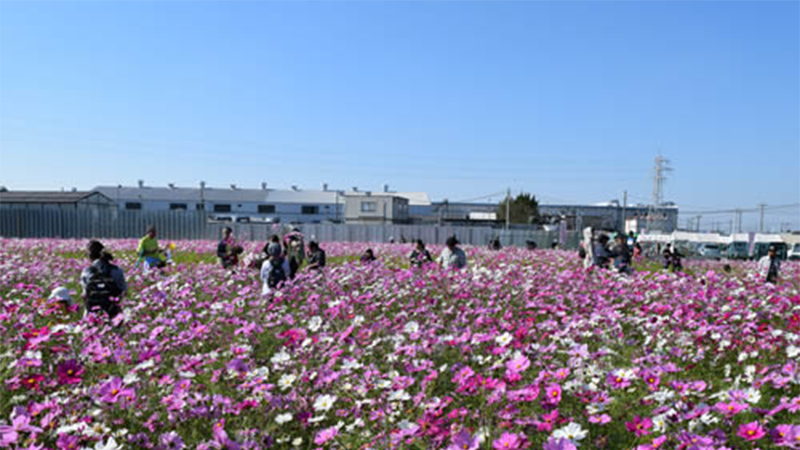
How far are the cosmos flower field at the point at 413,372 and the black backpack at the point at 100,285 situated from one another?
582mm

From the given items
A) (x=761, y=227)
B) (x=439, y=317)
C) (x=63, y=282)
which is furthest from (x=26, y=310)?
(x=761, y=227)

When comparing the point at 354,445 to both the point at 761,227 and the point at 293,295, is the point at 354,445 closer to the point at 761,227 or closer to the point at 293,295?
the point at 293,295

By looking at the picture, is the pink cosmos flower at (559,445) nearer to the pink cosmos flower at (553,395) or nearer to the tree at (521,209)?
the pink cosmos flower at (553,395)

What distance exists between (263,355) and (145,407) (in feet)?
7.55

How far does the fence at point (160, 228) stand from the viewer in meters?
31.0

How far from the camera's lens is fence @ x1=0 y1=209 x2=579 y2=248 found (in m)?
31.0

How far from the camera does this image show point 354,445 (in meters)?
3.57

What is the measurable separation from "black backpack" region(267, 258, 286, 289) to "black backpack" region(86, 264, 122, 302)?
8.21 ft

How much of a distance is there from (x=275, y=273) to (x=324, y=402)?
237 inches

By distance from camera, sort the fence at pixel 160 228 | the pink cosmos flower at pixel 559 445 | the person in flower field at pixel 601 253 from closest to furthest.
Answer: the pink cosmos flower at pixel 559 445 → the person in flower field at pixel 601 253 → the fence at pixel 160 228

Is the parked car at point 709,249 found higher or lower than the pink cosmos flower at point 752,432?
lower

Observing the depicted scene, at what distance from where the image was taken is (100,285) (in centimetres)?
681

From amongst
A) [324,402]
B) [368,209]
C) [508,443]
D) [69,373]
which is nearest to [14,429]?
[69,373]

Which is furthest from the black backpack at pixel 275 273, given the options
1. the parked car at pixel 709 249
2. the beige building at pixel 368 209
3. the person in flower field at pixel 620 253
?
the beige building at pixel 368 209
